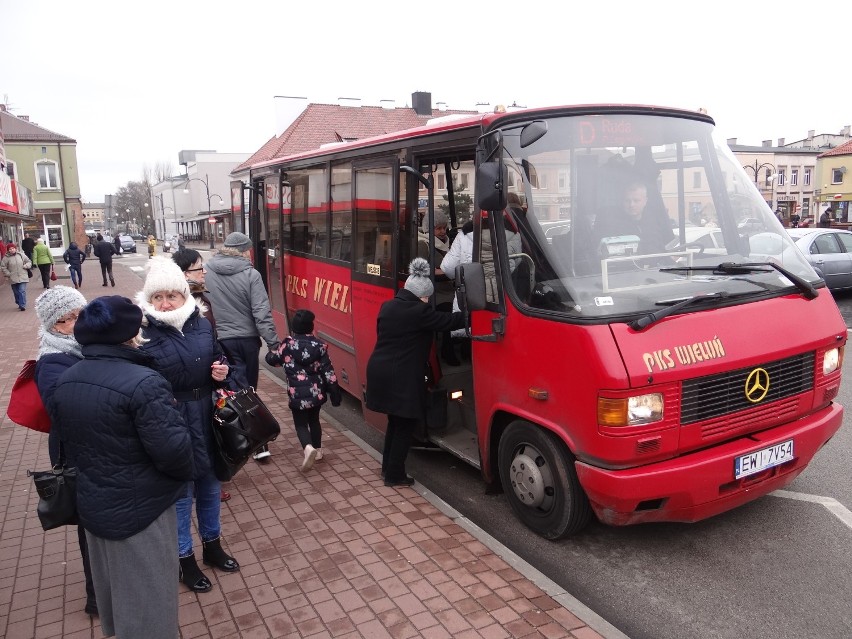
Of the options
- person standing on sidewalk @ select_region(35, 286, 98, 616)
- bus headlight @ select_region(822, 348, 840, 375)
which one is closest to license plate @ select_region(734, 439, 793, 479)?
bus headlight @ select_region(822, 348, 840, 375)

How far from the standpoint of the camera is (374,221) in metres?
6.30

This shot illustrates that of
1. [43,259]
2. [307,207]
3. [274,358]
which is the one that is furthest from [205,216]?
[274,358]

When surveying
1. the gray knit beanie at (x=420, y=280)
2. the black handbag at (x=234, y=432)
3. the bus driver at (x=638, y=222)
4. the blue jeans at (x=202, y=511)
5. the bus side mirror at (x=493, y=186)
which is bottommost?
the blue jeans at (x=202, y=511)

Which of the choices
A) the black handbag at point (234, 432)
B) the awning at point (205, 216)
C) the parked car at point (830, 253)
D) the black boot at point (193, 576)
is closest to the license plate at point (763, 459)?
the black handbag at point (234, 432)

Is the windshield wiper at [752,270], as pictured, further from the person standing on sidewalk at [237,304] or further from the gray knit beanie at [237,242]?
the gray knit beanie at [237,242]

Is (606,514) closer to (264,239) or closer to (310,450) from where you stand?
(310,450)

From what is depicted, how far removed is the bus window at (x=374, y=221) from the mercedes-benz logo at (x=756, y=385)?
311 centimetres

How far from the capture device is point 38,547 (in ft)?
15.2

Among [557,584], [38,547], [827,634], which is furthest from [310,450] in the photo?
[827,634]

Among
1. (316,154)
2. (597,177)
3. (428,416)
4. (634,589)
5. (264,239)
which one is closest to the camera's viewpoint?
(634,589)

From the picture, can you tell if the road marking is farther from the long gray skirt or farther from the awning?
the awning

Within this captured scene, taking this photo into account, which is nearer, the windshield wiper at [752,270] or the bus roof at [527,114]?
the windshield wiper at [752,270]

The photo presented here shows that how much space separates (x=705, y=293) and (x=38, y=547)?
4720 millimetres

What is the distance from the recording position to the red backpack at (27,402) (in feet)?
11.1
